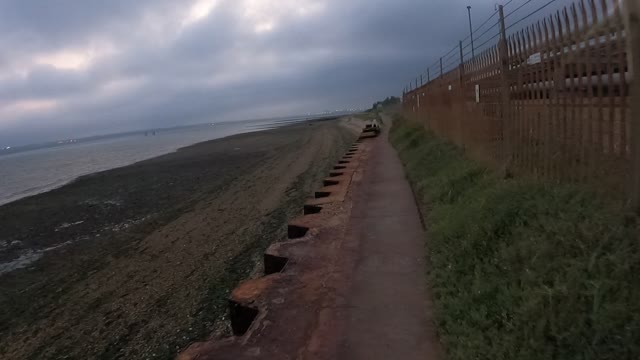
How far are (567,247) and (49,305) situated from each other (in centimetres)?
766

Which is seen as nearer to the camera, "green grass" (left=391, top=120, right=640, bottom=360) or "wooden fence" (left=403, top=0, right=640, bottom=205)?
"green grass" (left=391, top=120, right=640, bottom=360)

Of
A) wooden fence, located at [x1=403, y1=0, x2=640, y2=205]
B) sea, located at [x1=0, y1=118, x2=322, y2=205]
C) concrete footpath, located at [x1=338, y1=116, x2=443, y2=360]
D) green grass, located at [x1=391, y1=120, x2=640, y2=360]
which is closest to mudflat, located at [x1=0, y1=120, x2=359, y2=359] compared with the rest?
concrete footpath, located at [x1=338, y1=116, x2=443, y2=360]

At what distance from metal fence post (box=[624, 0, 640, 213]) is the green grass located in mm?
205

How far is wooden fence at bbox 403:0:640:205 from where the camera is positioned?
3.34 m

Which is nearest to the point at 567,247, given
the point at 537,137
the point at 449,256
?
the point at 449,256

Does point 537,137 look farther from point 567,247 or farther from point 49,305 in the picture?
point 49,305

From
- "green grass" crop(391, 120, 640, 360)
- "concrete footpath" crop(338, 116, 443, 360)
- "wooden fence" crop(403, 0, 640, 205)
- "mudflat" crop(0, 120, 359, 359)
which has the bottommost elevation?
"mudflat" crop(0, 120, 359, 359)

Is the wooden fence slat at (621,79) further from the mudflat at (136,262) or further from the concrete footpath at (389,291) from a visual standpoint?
the mudflat at (136,262)

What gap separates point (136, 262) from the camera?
8.98m

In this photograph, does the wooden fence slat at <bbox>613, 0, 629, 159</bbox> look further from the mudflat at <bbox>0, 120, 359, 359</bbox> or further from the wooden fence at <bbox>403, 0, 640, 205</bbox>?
the mudflat at <bbox>0, 120, 359, 359</bbox>

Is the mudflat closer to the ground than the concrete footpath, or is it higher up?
closer to the ground

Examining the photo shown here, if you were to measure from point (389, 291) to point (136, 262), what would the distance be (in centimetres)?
641

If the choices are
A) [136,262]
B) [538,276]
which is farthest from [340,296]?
[136,262]

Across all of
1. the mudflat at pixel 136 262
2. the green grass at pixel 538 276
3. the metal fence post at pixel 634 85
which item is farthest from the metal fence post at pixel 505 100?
the mudflat at pixel 136 262
